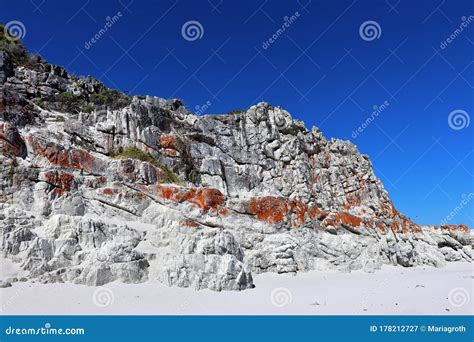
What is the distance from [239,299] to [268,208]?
8.98 m

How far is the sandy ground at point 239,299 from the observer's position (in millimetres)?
11062

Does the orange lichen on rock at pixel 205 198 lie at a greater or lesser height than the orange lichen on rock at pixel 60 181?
lesser

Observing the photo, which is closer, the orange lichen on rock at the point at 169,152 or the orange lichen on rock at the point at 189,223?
the orange lichen on rock at the point at 189,223

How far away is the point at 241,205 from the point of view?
68.0ft

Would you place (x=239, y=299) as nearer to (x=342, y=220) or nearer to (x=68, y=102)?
(x=342, y=220)

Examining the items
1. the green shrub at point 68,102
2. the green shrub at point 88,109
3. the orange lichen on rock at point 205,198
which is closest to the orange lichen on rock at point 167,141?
the green shrub at point 88,109

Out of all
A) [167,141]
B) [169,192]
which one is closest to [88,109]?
[167,141]

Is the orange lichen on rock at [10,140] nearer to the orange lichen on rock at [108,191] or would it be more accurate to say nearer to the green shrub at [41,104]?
Result: the orange lichen on rock at [108,191]

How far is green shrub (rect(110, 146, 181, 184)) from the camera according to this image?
22862mm

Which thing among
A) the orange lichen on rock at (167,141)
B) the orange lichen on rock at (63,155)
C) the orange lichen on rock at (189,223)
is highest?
the orange lichen on rock at (167,141)

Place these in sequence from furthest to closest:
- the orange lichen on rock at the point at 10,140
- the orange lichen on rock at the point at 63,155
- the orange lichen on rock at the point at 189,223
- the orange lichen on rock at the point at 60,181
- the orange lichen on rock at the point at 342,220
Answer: the orange lichen on rock at the point at 342,220, the orange lichen on rock at the point at 63,155, the orange lichen on rock at the point at 189,223, the orange lichen on rock at the point at 10,140, the orange lichen on rock at the point at 60,181

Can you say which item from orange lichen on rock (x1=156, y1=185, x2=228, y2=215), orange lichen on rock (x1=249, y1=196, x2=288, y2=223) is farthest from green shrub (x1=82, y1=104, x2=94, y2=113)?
orange lichen on rock (x1=249, y1=196, x2=288, y2=223)

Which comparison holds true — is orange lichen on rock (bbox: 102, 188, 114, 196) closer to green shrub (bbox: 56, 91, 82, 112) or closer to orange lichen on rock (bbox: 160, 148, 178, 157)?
orange lichen on rock (bbox: 160, 148, 178, 157)

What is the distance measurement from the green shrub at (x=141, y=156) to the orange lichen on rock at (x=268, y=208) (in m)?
5.37
